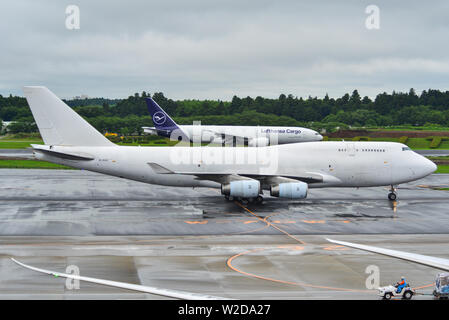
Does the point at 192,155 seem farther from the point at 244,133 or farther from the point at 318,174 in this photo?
the point at 244,133

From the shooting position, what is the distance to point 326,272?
20.3 meters

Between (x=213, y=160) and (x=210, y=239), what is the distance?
44.6ft

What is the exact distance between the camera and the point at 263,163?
3947 cm

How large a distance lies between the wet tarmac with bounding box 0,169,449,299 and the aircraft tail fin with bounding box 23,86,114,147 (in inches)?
187

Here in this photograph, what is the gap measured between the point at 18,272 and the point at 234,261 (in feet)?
28.9

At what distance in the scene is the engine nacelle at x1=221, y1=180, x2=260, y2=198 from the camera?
35.9 m

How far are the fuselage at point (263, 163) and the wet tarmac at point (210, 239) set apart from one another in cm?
208

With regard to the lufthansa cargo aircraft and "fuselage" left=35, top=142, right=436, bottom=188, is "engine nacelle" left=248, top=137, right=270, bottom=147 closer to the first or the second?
the lufthansa cargo aircraft

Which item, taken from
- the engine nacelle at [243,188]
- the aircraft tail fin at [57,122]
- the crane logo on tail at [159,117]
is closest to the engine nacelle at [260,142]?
the crane logo on tail at [159,117]

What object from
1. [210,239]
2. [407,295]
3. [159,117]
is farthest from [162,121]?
[407,295]

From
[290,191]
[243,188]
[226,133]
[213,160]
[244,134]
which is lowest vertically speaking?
[290,191]

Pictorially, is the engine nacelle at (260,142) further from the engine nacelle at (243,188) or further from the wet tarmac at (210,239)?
the engine nacelle at (243,188)

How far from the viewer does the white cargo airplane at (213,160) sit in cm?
3866

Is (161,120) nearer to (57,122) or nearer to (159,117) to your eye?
(159,117)
